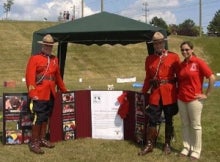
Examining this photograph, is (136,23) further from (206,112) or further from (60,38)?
Answer: (206,112)

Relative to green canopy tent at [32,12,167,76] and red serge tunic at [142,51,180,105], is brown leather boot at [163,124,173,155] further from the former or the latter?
green canopy tent at [32,12,167,76]

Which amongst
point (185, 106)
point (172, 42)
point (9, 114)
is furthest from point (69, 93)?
point (172, 42)

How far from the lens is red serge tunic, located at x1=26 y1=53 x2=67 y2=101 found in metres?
7.57

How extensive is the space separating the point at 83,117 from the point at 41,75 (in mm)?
1478

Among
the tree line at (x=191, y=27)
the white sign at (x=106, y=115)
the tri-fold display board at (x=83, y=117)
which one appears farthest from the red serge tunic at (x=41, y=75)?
the tree line at (x=191, y=27)

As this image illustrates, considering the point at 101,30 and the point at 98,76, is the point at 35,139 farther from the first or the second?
the point at 98,76

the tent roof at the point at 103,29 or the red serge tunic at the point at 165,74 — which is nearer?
the red serge tunic at the point at 165,74

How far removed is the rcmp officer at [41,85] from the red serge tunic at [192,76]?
2.34 m

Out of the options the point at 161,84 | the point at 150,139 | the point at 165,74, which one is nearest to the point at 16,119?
the point at 150,139

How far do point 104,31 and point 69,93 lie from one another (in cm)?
139

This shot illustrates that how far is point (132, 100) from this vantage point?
841 centimetres

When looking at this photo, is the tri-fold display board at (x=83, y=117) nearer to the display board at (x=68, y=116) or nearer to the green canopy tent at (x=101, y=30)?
the display board at (x=68, y=116)

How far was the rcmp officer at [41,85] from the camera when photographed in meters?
7.60

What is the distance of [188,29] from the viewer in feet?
354
